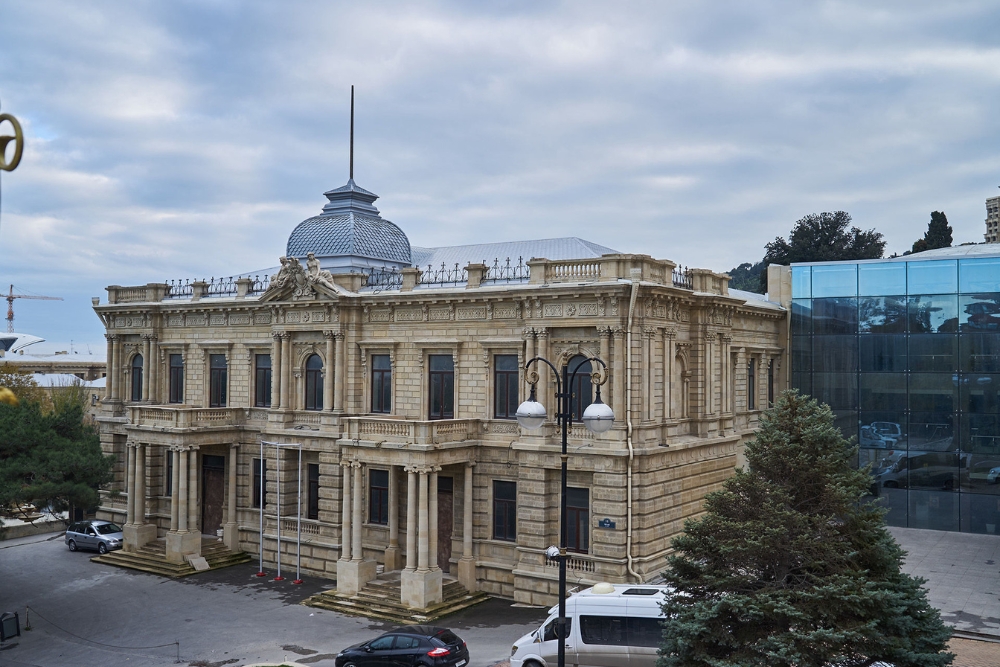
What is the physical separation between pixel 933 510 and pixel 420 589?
23.5 m

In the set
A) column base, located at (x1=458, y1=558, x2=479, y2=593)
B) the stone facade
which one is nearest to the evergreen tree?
the stone facade

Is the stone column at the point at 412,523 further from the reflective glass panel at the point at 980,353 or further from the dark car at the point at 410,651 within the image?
the reflective glass panel at the point at 980,353

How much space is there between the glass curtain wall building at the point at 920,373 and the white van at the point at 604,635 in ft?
65.3

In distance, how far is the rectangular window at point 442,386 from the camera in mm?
32188

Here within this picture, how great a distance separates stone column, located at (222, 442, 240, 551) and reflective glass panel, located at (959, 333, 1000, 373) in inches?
1248

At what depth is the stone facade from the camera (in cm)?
2825

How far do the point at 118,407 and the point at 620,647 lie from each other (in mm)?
29980

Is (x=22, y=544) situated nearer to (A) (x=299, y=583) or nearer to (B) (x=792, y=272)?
(A) (x=299, y=583)

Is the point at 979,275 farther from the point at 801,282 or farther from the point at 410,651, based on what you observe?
the point at 410,651

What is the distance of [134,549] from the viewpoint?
3684cm

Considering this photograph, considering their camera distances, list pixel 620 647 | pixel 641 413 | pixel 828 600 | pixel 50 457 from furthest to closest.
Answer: pixel 50 457 < pixel 641 413 < pixel 620 647 < pixel 828 600

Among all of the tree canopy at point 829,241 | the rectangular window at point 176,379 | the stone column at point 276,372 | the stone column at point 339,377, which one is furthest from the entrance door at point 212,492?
the tree canopy at point 829,241

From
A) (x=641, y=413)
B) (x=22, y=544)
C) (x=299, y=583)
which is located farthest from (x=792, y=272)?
(x=22, y=544)

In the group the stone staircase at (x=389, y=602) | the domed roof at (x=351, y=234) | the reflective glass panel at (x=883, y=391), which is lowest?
the stone staircase at (x=389, y=602)
